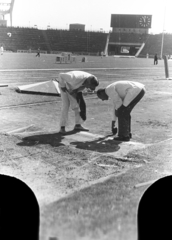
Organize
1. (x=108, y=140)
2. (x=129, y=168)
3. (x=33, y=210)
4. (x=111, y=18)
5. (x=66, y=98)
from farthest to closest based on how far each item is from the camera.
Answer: (x=66, y=98)
(x=108, y=140)
(x=129, y=168)
(x=111, y=18)
(x=33, y=210)

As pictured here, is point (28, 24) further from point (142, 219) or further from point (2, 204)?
point (142, 219)

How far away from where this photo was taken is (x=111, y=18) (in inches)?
63.6

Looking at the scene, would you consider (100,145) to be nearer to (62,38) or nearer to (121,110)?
(121,110)

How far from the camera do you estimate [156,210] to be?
A: 122cm

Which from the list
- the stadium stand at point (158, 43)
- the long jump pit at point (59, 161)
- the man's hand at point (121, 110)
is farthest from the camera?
the man's hand at point (121, 110)

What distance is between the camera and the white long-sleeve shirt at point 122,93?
2656mm

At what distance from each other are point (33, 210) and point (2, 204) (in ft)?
0.36

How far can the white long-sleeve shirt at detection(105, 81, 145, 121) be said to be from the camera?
2.66 meters

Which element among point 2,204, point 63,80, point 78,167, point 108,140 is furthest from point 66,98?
point 2,204

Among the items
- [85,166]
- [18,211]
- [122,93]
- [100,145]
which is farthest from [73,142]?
[18,211]

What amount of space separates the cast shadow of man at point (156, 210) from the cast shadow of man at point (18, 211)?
0.36m

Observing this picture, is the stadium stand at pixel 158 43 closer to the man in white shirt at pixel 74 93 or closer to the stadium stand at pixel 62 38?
the stadium stand at pixel 62 38

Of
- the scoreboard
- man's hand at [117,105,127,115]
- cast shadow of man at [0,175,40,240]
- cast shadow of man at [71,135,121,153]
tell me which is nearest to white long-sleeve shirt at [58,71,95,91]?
man's hand at [117,105,127,115]

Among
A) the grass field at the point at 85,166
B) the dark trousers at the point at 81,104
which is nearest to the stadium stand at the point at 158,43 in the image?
the grass field at the point at 85,166
